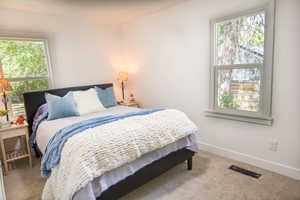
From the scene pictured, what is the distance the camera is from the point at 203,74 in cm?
299

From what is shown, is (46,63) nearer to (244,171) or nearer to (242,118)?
(242,118)

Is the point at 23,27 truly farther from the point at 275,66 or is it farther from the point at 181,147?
the point at 275,66

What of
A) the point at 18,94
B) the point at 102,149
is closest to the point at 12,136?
the point at 18,94

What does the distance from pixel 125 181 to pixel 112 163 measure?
0.32 metres

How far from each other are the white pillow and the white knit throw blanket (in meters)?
1.22

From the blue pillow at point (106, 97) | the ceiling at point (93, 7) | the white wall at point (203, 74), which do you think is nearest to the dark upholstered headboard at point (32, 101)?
the blue pillow at point (106, 97)

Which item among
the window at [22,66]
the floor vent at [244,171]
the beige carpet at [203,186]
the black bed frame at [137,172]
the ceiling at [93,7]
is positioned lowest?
the beige carpet at [203,186]

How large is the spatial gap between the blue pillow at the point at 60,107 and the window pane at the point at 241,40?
2318 millimetres

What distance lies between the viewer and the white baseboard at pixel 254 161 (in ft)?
7.50

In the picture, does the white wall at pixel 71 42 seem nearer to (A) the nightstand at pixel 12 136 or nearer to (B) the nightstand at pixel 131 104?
(B) the nightstand at pixel 131 104

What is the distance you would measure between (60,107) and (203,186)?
2.26 m

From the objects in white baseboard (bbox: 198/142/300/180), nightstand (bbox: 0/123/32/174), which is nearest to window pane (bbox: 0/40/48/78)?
nightstand (bbox: 0/123/32/174)

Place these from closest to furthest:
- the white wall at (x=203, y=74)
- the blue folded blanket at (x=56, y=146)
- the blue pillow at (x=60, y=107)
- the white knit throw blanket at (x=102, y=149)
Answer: the white knit throw blanket at (x=102, y=149) < the blue folded blanket at (x=56, y=146) < the white wall at (x=203, y=74) < the blue pillow at (x=60, y=107)

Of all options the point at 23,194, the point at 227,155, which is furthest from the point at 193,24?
the point at 23,194
